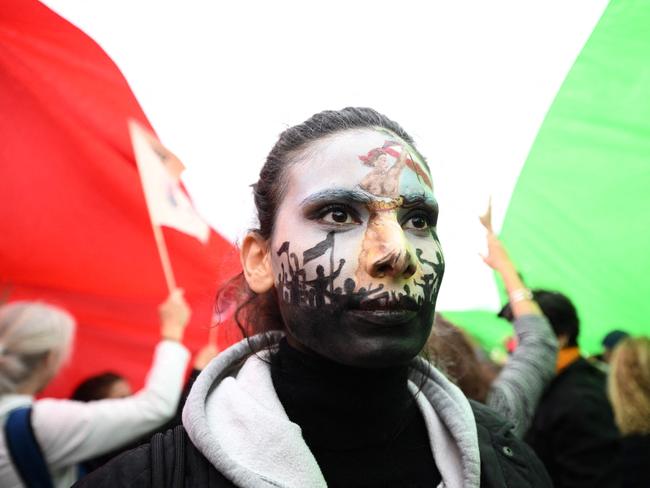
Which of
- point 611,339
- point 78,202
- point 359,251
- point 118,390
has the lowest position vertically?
point 611,339

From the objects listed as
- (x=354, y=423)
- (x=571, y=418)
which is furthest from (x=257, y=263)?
(x=571, y=418)

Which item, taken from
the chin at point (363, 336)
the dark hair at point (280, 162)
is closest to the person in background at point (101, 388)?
the dark hair at point (280, 162)

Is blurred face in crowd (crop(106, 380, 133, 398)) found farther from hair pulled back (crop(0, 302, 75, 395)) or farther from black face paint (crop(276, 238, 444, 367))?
black face paint (crop(276, 238, 444, 367))

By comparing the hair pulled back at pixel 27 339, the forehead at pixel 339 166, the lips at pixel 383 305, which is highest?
the forehead at pixel 339 166

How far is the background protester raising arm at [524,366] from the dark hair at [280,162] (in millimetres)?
926

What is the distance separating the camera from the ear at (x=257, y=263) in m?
1.80

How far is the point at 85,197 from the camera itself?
3.56 metres

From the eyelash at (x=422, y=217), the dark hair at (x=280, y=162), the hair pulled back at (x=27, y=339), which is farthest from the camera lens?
the hair pulled back at (x=27, y=339)

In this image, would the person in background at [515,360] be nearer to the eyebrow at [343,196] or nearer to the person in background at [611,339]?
the eyebrow at [343,196]

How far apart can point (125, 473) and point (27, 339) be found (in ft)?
3.56

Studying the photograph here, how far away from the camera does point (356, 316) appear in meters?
1.52

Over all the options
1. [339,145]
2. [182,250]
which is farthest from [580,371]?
[182,250]

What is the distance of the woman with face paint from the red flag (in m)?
1.35

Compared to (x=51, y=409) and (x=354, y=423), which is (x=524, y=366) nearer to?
(x=354, y=423)
